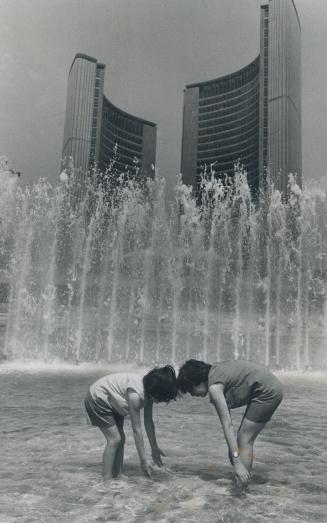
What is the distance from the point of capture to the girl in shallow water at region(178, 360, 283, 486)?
361 cm

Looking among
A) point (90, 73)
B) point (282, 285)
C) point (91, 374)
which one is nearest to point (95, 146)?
point (90, 73)

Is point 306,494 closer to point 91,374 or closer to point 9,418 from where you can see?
point 9,418

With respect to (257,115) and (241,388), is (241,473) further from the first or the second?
(257,115)

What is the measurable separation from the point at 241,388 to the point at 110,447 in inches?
48.4

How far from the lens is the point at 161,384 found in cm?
361

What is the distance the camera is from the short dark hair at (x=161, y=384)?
3.61m

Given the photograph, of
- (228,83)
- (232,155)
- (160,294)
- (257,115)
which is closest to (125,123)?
(232,155)

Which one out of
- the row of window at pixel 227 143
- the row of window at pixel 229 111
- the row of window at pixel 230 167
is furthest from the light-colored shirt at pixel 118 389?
the row of window at pixel 229 111

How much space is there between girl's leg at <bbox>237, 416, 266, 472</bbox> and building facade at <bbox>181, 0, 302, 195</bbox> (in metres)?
66.7

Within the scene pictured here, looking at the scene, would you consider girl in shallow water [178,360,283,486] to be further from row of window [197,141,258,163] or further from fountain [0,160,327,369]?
row of window [197,141,258,163]

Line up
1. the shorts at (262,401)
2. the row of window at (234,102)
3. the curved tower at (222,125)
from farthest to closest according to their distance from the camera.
Result: the row of window at (234,102) < the curved tower at (222,125) < the shorts at (262,401)

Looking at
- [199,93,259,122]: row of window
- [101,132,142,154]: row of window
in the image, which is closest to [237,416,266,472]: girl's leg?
[101,132,142,154]: row of window

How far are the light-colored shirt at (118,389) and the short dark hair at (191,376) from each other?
0.39m

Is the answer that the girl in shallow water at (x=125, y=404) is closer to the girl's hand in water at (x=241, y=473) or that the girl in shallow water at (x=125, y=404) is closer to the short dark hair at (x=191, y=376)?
the short dark hair at (x=191, y=376)
